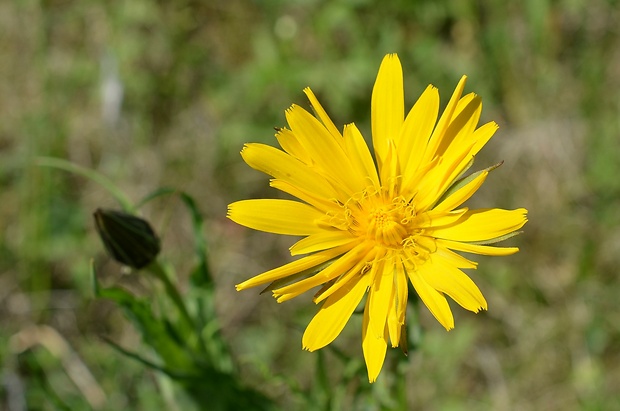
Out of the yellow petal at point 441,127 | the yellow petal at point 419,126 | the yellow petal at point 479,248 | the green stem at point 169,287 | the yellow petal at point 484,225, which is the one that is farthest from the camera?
the green stem at point 169,287

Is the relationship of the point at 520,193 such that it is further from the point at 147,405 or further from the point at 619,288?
the point at 147,405

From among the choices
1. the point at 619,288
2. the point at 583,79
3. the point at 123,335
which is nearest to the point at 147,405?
the point at 123,335

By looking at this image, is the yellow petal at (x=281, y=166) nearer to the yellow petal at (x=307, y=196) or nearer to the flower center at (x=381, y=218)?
the yellow petal at (x=307, y=196)

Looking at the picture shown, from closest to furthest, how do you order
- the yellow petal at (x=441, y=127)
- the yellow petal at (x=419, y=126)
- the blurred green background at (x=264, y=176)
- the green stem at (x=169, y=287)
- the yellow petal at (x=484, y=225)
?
1. the yellow petal at (x=484, y=225)
2. the yellow petal at (x=441, y=127)
3. the yellow petal at (x=419, y=126)
4. the green stem at (x=169, y=287)
5. the blurred green background at (x=264, y=176)

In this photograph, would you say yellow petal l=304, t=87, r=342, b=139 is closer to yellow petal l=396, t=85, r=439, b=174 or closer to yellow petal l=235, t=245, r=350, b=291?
yellow petal l=396, t=85, r=439, b=174

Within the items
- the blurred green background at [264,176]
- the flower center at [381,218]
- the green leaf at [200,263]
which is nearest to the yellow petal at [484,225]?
the flower center at [381,218]

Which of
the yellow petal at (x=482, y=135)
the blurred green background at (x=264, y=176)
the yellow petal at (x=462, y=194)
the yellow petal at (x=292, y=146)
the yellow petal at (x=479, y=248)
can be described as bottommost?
the blurred green background at (x=264, y=176)

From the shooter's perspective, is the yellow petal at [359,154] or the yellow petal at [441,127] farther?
the yellow petal at [359,154]

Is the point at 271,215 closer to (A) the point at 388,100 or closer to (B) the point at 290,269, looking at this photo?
(B) the point at 290,269
